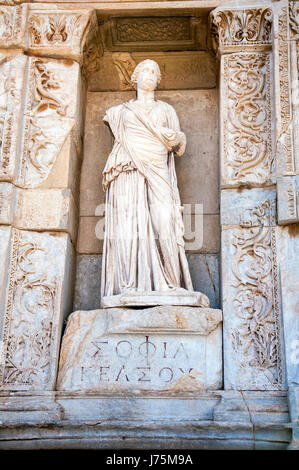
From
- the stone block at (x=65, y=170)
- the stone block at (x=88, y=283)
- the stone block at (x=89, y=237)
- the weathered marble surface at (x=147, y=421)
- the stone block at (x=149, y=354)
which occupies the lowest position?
the weathered marble surface at (x=147, y=421)

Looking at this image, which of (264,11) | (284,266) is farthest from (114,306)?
(264,11)

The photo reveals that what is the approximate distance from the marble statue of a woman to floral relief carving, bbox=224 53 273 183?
1.85 feet

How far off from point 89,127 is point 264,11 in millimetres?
2260

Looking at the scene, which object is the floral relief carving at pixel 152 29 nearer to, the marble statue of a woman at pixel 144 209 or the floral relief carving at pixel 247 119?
the marble statue of a woman at pixel 144 209

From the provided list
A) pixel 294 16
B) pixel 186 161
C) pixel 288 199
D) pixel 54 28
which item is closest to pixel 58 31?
pixel 54 28

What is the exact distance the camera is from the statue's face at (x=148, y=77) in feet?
25.8

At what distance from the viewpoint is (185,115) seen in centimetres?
839

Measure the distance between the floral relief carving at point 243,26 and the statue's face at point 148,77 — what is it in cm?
76

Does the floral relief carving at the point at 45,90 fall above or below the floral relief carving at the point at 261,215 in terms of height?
above

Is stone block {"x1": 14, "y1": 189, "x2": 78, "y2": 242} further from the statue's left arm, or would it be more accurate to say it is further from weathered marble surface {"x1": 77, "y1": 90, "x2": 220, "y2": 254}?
the statue's left arm

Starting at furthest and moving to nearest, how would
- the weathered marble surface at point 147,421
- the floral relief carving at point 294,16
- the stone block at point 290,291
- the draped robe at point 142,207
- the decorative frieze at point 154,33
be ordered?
the decorative frieze at point 154,33, the floral relief carving at point 294,16, the draped robe at point 142,207, the stone block at point 290,291, the weathered marble surface at point 147,421

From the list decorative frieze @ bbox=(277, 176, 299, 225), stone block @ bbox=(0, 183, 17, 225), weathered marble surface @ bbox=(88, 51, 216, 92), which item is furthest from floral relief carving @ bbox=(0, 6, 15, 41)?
decorative frieze @ bbox=(277, 176, 299, 225)


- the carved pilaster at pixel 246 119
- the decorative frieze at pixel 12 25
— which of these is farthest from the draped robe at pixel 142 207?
the decorative frieze at pixel 12 25

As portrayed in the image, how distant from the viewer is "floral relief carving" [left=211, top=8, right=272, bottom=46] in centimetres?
782
